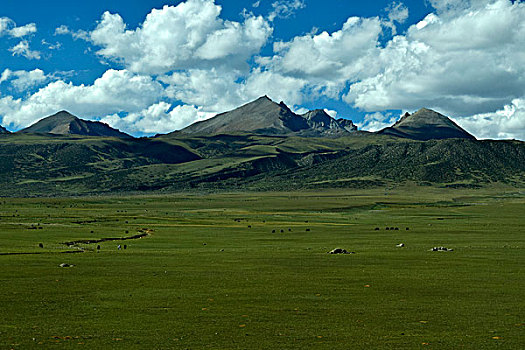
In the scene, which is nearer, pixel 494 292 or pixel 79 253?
pixel 494 292

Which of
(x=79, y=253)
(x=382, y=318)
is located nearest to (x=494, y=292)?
(x=382, y=318)

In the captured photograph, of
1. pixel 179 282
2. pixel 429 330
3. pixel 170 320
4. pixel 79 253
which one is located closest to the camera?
pixel 429 330

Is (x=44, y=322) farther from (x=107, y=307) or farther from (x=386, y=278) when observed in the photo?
(x=386, y=278)

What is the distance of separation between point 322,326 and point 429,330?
4.89 m

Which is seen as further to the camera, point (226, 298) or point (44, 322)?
point (226, 298)

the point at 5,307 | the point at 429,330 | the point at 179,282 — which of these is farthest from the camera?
the point at 179,282

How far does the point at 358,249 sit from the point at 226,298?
3935 cm

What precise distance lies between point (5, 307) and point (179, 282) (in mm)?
13287

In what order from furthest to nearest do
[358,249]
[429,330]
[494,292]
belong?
1. [358,249]
2. [494,292]
3. [429,330]

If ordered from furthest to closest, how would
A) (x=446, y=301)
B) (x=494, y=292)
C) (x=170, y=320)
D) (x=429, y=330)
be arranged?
1. (x=494, y=292)
2. (x=446, y=301)
3. (x=170, y=320)
4. (x=429, y=330)

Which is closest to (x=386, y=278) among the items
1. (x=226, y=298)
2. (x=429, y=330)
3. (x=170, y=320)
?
(x=226, y=298)

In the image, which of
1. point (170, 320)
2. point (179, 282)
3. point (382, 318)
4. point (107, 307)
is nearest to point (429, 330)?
point (382, 318)

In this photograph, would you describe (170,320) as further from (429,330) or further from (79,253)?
(79,253)

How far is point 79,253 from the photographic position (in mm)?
63219
